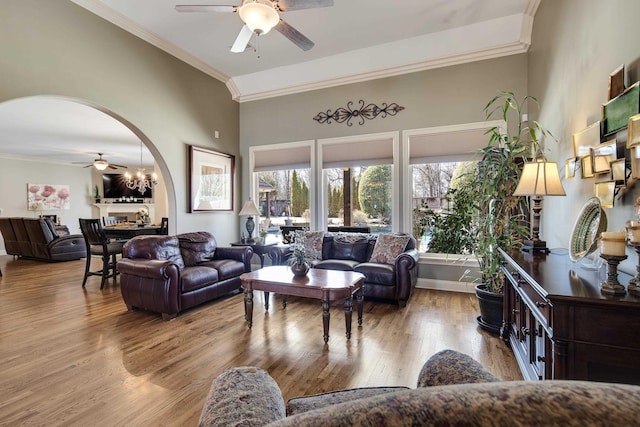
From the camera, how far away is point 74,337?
306 cm

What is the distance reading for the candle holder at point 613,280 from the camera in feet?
4.23

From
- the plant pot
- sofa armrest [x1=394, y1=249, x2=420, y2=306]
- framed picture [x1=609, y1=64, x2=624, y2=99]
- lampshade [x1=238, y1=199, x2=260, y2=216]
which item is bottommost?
sofa armrest [x1=394, y1=249, x2=420, y2=306]

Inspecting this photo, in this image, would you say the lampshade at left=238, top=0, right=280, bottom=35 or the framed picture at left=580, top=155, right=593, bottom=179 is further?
the lampshade at left=238, top=0, right=280, bottom=35

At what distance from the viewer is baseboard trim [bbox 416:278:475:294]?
4.55 m

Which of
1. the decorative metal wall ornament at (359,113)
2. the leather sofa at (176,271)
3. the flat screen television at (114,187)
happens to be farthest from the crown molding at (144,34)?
the flat screen television at (114,187)

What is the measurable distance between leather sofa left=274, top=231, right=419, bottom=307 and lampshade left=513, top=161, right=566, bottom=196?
1854mm

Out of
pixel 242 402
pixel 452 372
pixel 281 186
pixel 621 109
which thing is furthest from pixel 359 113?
pixel 242 402

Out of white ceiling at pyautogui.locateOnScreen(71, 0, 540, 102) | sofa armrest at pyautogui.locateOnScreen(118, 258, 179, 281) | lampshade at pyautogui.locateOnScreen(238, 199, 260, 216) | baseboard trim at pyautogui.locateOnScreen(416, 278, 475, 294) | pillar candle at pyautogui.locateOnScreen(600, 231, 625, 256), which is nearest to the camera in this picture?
pillar candle at pyautogui.locateOnScreen(600, 231, 625, 256)

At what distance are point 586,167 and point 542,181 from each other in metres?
0.26

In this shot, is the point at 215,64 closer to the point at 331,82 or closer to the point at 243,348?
the point at 331,82

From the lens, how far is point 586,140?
220cm

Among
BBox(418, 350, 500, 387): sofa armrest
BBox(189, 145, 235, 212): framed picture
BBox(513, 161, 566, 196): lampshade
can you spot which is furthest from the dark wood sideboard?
BBox(189, 145, 235, 212): framed picture

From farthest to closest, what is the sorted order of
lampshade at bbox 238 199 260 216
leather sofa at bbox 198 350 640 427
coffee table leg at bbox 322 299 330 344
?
1. lampshade at bbox 238 199 260 216
2. coffee table leg at bbox 322 299 330 344
3. leather sofa at bbox 198 350 640 427

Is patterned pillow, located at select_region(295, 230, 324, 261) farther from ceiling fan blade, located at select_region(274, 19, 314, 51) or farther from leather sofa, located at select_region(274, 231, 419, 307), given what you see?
ceiling fan blade, located at select_region(274, 19, 314, 51)
